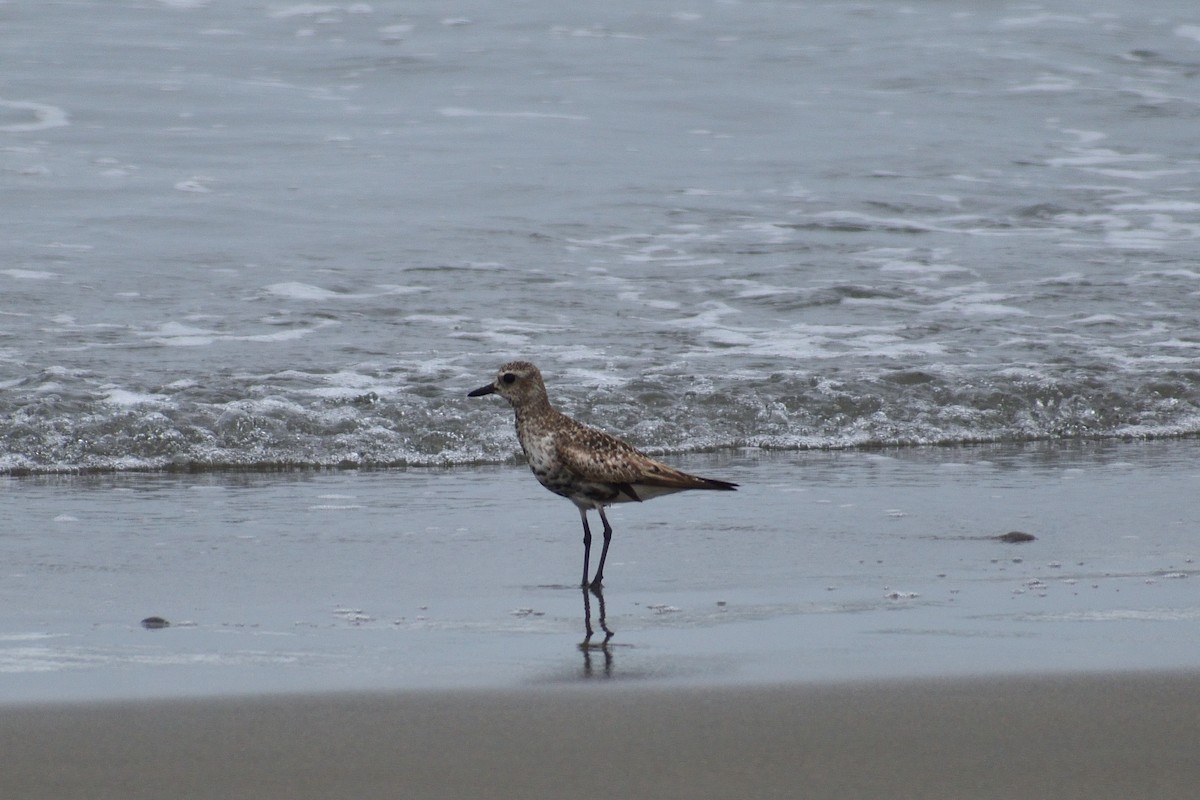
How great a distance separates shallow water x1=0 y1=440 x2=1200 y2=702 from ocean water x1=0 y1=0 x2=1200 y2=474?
2.45ft

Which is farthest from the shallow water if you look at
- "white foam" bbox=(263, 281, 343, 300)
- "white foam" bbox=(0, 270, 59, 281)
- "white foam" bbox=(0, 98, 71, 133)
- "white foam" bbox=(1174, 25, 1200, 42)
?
"white foam" bbox=(1174, 25, 1200, 42)

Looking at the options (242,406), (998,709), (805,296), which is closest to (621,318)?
(805,296)

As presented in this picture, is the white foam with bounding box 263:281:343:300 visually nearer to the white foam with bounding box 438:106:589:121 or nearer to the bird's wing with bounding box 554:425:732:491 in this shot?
the bird's wing with bounding box 554:425:732:491

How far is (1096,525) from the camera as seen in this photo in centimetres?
579

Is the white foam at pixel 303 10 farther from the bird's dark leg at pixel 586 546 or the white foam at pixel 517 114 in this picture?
the bird's dark leg at pixel 586 546

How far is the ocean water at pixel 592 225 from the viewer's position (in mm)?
7875

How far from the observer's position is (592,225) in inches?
485

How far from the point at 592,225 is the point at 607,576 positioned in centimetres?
746

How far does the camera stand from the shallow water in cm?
395

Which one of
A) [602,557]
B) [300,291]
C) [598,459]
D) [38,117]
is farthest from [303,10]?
[602,557]

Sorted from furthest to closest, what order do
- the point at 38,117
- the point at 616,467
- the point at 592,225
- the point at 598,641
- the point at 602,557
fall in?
the point at 38,117
the point at 592,225
the point at 616,467
the point at 602,557
the point at 598,641

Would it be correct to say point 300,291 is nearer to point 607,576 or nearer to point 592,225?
point 592,225

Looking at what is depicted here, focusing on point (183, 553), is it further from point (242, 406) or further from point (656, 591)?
point (242, 406)

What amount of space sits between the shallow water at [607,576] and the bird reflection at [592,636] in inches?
0.6
